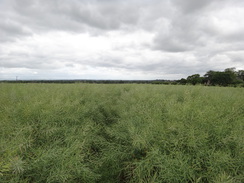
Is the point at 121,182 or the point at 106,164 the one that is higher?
the point at 106,164

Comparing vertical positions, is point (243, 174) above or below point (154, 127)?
below

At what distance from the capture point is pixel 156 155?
228 centimetres

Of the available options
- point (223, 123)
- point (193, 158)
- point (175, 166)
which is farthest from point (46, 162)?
point (223, 123)

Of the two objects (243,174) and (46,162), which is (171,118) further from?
(46,162)

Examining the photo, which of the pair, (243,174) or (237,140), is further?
(237,140)

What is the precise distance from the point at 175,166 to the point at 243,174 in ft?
3.17

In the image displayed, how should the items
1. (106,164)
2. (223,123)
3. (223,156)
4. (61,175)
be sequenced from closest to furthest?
(61,175), (223,156), (223,123), (106,164)

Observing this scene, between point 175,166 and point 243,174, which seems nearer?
point 243,174

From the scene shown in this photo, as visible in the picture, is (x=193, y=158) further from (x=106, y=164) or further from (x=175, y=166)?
(x=106, y=164)

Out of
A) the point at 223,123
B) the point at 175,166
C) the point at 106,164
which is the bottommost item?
the point at 106,164

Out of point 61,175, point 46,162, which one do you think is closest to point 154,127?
point 61,175

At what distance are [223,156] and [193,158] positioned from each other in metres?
0.45

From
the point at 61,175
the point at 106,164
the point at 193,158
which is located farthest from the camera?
the point at 106,164

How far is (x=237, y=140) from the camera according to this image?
2.22 meters
